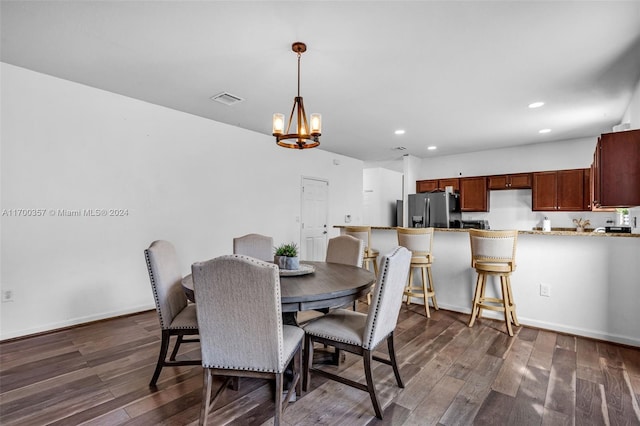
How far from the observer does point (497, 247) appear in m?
3.23

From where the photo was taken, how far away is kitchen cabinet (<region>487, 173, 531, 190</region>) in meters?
5.84

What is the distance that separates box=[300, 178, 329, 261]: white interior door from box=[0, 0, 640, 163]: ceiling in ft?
6.65

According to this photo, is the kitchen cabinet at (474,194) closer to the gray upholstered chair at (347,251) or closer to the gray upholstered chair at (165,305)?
the gray upholstered chair at (347,251)

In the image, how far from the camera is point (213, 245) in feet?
14.6

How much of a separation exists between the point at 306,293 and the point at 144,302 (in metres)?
2.93

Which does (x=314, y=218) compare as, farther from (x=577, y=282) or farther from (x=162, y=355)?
(x=162, y=355)

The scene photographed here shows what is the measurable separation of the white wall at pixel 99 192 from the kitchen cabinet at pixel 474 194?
4.35 metres

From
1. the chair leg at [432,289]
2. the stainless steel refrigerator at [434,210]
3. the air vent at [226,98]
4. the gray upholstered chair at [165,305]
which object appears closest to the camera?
the gray upholstered chair at [165,305]

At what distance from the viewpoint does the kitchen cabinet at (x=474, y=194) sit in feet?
20.6

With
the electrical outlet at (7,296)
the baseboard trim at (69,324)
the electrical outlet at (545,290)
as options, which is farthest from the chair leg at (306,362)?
the electrical outlet at (7,296)

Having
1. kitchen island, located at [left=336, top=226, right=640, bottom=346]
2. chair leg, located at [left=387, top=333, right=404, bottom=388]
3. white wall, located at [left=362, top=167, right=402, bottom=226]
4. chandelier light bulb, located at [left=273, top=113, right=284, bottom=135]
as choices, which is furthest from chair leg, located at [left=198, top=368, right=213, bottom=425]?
Answer: white wall, located at [left=362, top=167, right=402, bottom=226]

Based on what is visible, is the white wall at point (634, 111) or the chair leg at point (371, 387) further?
the white wall at point (634, 111)

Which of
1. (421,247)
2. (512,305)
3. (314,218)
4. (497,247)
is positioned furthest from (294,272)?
(314,218)

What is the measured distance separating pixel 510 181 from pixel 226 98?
17.4 feet
